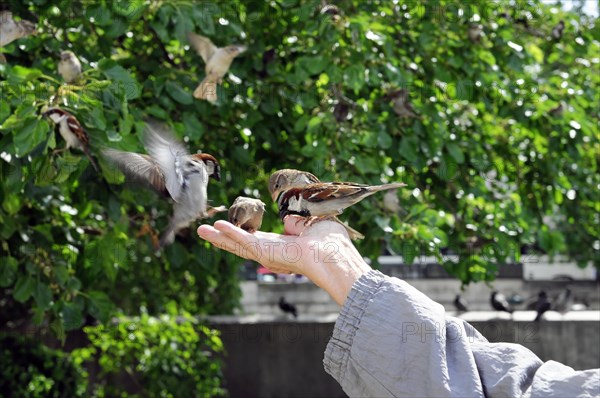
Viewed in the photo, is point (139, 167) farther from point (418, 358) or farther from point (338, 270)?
point (418, 358)

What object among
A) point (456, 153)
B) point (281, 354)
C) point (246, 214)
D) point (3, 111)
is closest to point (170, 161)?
point (246, 214)

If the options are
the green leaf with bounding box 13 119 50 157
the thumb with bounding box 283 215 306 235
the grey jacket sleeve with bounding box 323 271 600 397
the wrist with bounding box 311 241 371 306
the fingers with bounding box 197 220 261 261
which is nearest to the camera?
the grey jacket sleeve with bounding box 323 271 600 397

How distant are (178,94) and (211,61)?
261 mm

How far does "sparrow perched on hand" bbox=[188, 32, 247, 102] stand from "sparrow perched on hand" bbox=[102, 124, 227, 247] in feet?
4.76

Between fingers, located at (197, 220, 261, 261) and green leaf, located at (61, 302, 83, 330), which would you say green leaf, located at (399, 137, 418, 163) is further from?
fingers, located at (197, 220, 261, 261)

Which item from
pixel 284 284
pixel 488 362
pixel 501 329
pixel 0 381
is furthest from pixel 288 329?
pixel 488 362

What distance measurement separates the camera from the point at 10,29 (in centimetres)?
446

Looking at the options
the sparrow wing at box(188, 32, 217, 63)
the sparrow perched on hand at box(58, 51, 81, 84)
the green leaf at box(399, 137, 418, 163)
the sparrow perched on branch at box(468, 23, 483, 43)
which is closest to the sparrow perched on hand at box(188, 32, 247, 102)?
the sparrow wing at box(188, 32, 217, 63)

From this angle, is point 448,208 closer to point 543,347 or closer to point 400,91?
point 400,91

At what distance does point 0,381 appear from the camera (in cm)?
641

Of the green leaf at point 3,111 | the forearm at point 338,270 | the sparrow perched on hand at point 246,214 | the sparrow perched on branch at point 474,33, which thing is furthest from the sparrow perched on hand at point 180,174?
the sparrow perched on branch at point 474,33

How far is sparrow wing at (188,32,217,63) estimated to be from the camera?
4965 millimetres

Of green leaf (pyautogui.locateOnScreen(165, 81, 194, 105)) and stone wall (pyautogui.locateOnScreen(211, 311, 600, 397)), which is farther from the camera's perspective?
stone wall (pyautogui.locateOnScreen(211, 311, 600, 397))

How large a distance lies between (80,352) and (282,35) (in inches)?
120
